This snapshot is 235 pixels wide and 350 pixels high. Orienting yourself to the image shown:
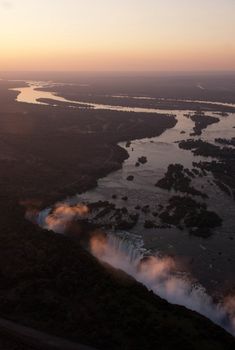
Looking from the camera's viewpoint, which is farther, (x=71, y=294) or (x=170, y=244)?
(x=170, y=244)

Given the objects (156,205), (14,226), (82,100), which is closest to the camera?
(14,226)

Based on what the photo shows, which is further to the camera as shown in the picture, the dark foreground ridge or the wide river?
the wide river

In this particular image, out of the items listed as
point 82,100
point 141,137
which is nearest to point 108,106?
point 82,100

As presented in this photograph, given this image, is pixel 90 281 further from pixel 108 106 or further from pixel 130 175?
pixel 108 106

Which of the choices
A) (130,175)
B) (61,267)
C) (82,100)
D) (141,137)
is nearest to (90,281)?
(61,267)

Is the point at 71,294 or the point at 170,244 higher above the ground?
the point at 170,244

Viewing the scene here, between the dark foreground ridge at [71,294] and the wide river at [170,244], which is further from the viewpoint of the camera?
the wide river at [170,244]

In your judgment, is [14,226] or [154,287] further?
[14,226]

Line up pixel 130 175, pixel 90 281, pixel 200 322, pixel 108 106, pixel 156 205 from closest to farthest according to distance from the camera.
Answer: pixel 200 322
pixel 90 281
pixel 156 205
pixel 130 175
pixel 108 106

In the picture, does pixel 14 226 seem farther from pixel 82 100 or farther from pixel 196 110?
pixel 82 100
